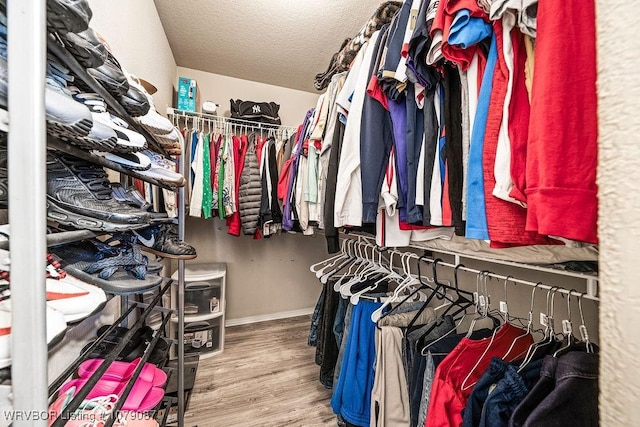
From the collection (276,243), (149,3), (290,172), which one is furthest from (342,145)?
(276,243)

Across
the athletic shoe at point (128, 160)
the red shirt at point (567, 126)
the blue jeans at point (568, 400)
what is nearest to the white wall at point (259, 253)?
the athletic shoe at point (128, 160)

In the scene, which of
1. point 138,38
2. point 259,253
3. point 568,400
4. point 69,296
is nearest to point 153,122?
point 69,296

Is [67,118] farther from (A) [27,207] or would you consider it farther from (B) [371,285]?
(B) [371,285]

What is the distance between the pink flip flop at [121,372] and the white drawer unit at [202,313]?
41.4 inches

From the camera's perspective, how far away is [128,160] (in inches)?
24.4

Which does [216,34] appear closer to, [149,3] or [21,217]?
[149,3]

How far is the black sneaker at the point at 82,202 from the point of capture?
467 millimetres

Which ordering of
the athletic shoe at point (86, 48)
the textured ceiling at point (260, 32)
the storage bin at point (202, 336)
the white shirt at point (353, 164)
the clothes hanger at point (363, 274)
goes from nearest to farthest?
1. the athletic shoe at point (86, 48)
2. the white shirt at point (353, 164)
3. the clothes hanger at point (363, 274)
4. the textured ceiling at point (260, 32)
5. the storage bin at point (202, 336)

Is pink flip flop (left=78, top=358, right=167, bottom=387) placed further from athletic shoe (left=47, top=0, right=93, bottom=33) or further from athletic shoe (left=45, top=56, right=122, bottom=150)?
athletic shoe (left=47, top=0, right=93, bottom=33)

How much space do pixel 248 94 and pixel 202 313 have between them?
73.7 inches

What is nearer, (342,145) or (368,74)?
(368,74)

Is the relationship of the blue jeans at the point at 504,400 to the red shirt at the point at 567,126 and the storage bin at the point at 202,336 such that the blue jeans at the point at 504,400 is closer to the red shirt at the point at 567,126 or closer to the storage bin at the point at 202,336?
the red shirt at the point at 567,126

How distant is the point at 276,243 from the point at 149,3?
73.1 inches

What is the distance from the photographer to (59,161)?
1.74ft
